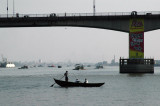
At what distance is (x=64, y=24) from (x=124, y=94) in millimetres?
52011

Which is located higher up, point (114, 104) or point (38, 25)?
point (38, 25)

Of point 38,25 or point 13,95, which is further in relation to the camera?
point 38,25

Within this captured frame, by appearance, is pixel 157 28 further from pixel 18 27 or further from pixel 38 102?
pixel 38 102

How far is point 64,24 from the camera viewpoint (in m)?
114

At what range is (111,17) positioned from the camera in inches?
4451

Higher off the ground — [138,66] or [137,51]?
[137,51]

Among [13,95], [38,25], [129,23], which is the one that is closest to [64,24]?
[38,25]

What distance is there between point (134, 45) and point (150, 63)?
25.2 feet

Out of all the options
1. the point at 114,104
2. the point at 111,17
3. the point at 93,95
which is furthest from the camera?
the point at 111,17

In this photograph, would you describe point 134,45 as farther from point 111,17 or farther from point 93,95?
point 93,95

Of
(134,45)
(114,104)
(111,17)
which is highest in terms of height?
(111,17)

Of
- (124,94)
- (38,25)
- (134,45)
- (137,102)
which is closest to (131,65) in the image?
(134,45)

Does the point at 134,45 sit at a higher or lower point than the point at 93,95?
higher

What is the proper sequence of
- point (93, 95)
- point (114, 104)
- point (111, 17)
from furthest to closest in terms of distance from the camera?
point (111, 17), point (93, 95), point (114, 104)
